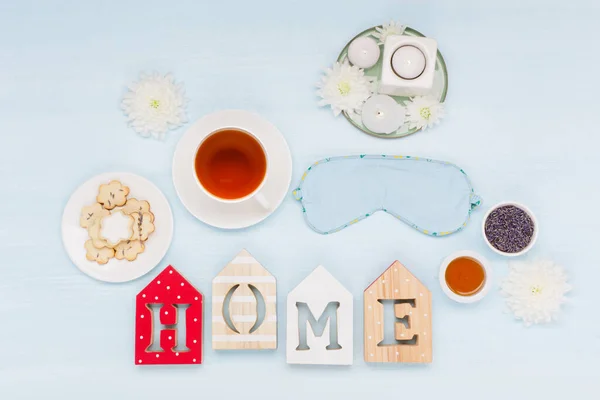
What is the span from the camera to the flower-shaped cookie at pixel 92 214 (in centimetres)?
136

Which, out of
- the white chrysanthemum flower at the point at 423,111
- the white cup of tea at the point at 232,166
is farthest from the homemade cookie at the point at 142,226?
the white chrysanthemum flower at the point at 423,111

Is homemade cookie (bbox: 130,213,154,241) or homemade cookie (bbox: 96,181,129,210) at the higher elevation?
homemade cookie (bbox: 96,181,129,210)

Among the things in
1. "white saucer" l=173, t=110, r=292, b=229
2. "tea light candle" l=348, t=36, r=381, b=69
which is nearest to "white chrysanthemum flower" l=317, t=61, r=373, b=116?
"tea light candle" l=348, t=36, r=381, b=69

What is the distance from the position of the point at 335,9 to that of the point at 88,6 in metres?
0.53

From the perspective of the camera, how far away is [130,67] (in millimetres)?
1399

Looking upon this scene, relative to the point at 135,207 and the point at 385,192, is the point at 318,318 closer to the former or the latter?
the point at 385,192

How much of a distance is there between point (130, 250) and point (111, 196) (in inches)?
4.6

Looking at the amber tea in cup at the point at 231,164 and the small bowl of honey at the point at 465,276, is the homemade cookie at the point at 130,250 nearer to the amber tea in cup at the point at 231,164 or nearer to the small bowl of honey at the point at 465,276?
the amber tea in cup at the point at 231,164

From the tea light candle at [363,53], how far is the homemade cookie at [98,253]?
640mm

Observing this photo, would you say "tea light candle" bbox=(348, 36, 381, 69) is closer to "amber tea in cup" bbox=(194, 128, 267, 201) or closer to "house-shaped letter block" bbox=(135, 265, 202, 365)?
"amber tea in cup" bbox=(194, 128, 267, 201)

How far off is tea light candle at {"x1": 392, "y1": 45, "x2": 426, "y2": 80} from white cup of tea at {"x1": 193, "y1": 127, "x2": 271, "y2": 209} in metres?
0.32

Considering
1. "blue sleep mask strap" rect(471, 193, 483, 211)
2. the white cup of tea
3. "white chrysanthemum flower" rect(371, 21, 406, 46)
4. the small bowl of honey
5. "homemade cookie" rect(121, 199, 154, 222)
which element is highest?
"white chrysanthemum flower" rect(371, 21, 406, 46)

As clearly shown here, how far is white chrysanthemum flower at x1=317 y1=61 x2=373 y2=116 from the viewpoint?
137 cm

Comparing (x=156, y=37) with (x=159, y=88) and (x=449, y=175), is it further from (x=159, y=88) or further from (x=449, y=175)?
(x=449, y=175)
